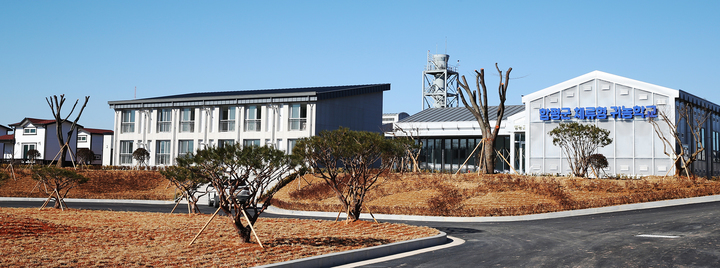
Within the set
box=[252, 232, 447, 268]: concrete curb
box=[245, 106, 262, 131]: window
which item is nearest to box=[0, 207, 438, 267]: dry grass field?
box=[252, 232, 447, 268]: concrete curb

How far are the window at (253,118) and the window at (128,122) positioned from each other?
11.2 meters

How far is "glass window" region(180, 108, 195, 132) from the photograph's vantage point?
156 feet

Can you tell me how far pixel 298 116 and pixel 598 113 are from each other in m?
21.3

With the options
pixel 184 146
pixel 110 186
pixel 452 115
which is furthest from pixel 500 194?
pixel 184 146

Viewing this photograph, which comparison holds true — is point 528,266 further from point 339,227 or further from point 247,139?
point 247,139

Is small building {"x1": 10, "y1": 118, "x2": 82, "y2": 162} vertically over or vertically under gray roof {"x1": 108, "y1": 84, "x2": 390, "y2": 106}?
under

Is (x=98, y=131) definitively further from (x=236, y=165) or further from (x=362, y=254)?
(x=362, y=254)

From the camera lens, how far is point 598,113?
119 feet

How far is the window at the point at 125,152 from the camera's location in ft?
162

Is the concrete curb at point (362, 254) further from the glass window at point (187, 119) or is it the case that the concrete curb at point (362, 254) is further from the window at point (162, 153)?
the window at point (162, 153)

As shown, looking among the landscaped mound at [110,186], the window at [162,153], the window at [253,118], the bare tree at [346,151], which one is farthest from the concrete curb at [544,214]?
the window at [162,153]

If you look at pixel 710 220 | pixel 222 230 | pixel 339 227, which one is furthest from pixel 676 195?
pixel 222 230

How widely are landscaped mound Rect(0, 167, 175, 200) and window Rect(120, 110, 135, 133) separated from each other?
8363 millimetres

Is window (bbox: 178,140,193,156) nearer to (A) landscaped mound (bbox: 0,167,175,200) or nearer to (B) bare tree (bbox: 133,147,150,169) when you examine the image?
(B) bare tree (bbox: 133,147,150,169)
